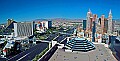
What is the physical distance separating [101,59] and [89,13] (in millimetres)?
25314

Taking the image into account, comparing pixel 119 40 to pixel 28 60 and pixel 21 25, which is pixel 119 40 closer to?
pixel 28 60

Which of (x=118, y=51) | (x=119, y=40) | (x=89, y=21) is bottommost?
(x=118, y=51)

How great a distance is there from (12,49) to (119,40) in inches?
474

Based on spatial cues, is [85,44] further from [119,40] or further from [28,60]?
[28,60]

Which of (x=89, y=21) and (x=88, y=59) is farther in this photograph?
(x=89, y=21)

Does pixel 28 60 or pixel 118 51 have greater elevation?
pixel 118 51

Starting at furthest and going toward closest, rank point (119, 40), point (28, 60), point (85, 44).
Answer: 1. point (85, 44)
2. point (28, 60)
3. point (119, 40)

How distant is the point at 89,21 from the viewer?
117 ft

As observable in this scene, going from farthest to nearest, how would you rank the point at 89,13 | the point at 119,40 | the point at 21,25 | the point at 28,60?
the point at 89,13
the point at 21,25
the point at 28,60
the point at 119,40

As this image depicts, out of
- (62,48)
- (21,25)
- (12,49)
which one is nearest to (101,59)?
(62,48)

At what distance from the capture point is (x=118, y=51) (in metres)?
14.2

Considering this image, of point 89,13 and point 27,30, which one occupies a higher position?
point 89,13

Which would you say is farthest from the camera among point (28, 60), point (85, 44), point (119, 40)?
point (85, 44)

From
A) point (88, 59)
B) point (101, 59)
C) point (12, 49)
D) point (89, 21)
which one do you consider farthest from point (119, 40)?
A: point (89, 21)
